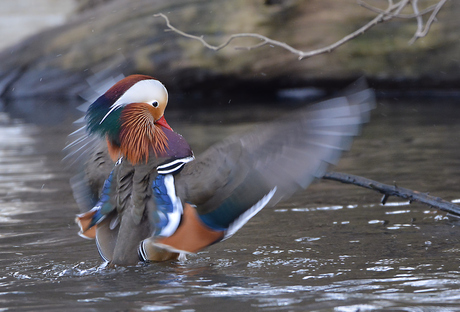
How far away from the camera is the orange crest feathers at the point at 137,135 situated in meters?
3.06

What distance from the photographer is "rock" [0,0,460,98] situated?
30.0 ft

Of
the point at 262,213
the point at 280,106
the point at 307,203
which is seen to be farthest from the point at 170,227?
the point at 280,106

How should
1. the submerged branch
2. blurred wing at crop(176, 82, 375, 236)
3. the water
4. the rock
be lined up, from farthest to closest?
the rock → the submerged branch → blurred wing at crop(176, 82, 375, 236) → the water

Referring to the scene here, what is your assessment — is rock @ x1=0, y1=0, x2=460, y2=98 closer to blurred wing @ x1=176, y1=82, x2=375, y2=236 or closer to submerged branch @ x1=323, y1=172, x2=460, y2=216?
submerged branch @ x1=323, y1=172, x2=460, y2=216

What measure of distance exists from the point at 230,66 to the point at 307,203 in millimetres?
5640

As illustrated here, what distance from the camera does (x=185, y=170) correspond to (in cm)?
303

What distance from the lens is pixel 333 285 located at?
2619 mm

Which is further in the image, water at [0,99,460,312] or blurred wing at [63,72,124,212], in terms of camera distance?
blurred wing at [63,72,124,212]

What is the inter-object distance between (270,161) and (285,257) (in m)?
0.58

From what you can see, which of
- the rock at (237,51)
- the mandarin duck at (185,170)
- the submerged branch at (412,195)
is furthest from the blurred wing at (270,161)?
the rock at (237,51)

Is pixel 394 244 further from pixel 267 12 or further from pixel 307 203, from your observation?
pixel 267 12

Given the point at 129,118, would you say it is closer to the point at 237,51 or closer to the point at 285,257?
the point at 285,257

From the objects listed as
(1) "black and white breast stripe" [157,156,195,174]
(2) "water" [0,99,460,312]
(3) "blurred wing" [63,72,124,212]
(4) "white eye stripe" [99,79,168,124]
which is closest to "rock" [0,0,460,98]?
(2) "water" [0,99,460,312]

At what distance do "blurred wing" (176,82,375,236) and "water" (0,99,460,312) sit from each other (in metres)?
0.30
